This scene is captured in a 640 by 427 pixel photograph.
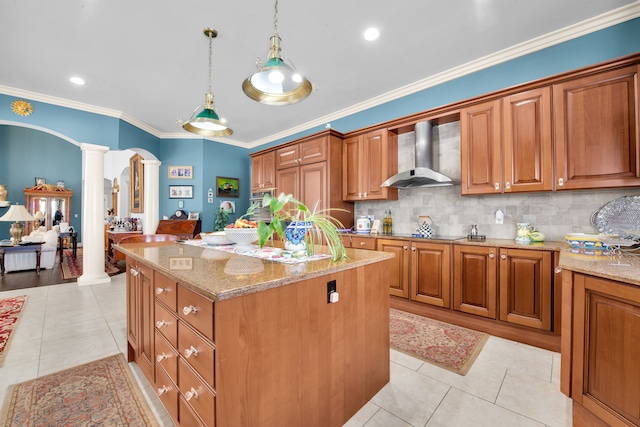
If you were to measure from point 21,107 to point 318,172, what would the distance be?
4.34m

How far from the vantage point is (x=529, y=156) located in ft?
7.96

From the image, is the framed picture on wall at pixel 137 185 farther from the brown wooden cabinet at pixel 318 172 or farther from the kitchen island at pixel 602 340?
the kitchen island at pixel 602 340

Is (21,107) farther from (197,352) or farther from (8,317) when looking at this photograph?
(197,352)

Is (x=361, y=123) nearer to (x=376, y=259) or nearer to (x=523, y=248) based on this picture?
(x=523, y=248)

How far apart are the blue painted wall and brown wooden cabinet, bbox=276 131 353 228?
0.71 metres

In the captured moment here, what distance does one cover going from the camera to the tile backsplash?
241 cm

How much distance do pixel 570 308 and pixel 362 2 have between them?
2548 mm

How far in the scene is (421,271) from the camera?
289 cm

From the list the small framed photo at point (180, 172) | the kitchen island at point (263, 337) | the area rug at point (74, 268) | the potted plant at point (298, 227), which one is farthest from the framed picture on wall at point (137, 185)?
the potted plant at point (298, 227)

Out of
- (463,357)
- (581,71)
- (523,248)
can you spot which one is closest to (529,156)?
(581,71)

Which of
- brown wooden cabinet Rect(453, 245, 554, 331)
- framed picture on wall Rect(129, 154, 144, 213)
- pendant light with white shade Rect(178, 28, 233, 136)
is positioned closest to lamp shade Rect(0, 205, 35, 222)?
framed picture on wall Rect(129, 154, 144, 213)

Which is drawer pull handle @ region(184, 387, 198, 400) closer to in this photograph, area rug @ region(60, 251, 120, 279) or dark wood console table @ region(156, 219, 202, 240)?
dark wood console table @ region(156, 219, 202, 240)

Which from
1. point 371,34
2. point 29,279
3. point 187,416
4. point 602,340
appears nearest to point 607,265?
point 602,340

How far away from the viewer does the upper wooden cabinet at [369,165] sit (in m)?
3.54
